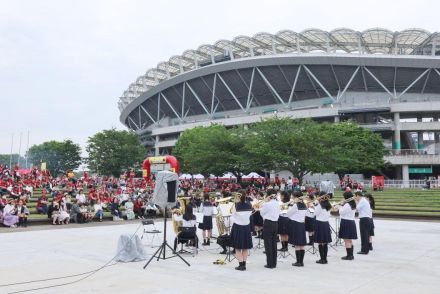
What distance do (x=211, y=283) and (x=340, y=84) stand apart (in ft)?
213

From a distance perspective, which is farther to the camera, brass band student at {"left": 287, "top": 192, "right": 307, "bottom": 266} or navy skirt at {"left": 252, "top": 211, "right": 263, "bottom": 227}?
navy skirt at {"left": 252, "top": 211, "right": 263, "bottom": 227}

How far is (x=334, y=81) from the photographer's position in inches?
2682

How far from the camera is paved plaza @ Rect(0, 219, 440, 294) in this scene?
821 cm

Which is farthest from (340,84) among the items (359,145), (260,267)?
(260,267)

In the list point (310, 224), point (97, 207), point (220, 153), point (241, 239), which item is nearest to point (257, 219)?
point (310, 224)

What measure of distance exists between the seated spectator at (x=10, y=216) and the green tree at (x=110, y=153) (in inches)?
1786

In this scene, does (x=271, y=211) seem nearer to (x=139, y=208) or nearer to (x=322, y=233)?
(x=322, y=233)

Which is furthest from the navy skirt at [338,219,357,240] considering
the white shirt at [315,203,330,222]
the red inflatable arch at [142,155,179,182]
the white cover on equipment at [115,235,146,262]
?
the red inflatable arch at [142,155,179,182]

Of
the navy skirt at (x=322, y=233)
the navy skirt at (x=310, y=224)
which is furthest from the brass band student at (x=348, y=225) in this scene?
the navy skirt at (x=310, y=224)

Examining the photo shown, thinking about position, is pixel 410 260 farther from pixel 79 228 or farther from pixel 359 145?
pixel 359 145

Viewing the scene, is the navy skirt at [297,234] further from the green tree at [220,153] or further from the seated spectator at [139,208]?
the green tree at [220,153]

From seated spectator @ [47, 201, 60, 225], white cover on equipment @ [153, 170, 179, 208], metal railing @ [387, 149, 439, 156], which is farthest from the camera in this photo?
metal railing @ [387, 149, 439, 156]

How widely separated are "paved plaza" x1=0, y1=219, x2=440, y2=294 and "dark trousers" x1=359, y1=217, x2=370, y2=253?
0.99 feet

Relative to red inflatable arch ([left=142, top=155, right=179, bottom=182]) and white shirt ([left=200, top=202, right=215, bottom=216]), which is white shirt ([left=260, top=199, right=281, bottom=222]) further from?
red inflatable arch ([left=142, top=155, right=179, bottom=182])
